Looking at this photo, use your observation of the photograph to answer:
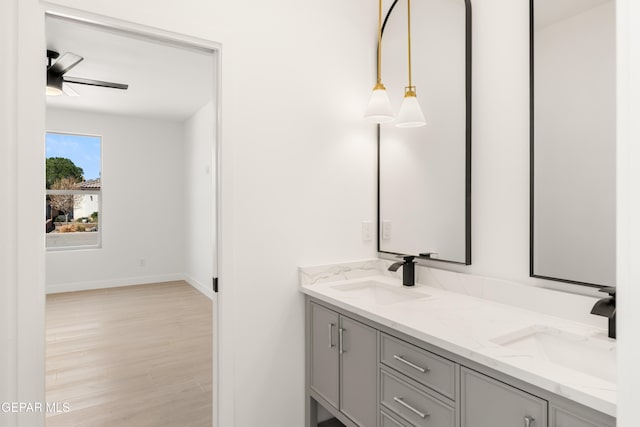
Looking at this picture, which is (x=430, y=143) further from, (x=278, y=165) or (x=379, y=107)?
(x=278, y=165)

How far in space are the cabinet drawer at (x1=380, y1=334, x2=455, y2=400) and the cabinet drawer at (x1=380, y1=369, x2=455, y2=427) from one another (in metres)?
0.04

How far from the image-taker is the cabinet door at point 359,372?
5.18 feet

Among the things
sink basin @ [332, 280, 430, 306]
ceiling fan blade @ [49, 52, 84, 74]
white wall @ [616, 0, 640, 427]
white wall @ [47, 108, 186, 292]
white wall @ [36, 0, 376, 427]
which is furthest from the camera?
white wall @ [47, 108, 186, 292]

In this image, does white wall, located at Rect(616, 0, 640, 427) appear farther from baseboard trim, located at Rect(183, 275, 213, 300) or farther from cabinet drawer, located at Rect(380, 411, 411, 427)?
baseboard trim, located at Rect(183, 275, 213, 300)

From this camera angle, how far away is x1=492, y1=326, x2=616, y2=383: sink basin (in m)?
1.21

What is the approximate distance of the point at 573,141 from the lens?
56.6 inches

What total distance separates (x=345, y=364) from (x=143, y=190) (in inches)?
207

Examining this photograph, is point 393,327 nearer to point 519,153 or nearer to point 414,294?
point 414,294

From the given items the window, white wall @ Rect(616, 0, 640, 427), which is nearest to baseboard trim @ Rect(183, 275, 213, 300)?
the window

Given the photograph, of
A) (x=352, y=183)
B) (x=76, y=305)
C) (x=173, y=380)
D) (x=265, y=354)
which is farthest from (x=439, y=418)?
(x=76, y=305)

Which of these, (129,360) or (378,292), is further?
(129,360)

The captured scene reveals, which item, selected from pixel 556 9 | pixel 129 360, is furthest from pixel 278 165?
pixel 129 360

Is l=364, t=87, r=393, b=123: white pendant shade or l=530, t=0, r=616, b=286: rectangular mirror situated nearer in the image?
l=530, t=0, r=616, b=286: rectangular mirror

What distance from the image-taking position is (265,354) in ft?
6.18
